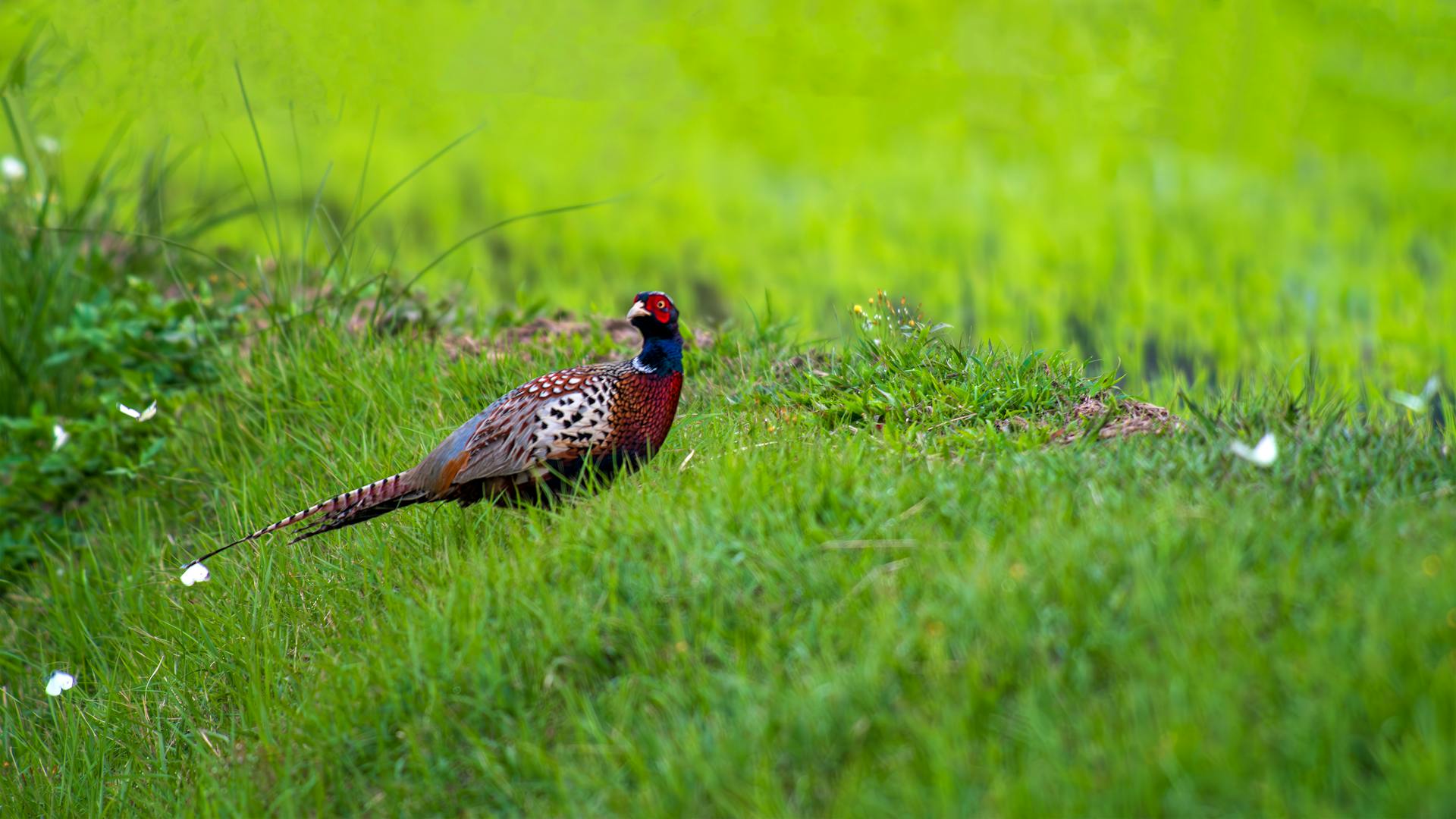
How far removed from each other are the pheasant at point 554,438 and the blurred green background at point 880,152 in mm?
2012

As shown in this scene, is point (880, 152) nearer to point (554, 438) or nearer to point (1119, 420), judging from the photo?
point (1119, 420)

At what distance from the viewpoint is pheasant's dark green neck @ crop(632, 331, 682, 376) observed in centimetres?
393

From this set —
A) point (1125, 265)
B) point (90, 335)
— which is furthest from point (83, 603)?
point (1125, 265)

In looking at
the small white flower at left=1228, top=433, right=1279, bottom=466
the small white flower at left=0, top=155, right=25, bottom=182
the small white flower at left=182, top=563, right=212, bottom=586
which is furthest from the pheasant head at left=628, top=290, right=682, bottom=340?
the small white flower at left=0, top=155, right=25, bottom=182

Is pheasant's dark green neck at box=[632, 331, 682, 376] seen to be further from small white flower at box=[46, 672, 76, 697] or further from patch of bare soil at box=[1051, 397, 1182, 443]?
small white flower at box=[46, 672, 76, 697]

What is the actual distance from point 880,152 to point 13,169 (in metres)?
5.54

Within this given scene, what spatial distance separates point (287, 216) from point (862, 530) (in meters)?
5.98

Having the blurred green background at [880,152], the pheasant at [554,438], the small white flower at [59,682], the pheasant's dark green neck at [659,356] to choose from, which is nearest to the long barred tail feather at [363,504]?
the pheasant at [554,438]

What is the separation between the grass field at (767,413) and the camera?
2.58m

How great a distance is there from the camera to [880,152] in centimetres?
906

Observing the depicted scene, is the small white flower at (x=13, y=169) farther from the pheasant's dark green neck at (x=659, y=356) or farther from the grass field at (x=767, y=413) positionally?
the pheasant's dark green neck at (x=659, y=356)

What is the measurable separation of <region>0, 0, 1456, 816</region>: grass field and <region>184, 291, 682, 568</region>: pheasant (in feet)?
0.59

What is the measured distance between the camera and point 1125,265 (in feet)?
24.3

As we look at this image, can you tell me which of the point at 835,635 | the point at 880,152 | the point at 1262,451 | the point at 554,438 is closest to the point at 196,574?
the point at 554,438
